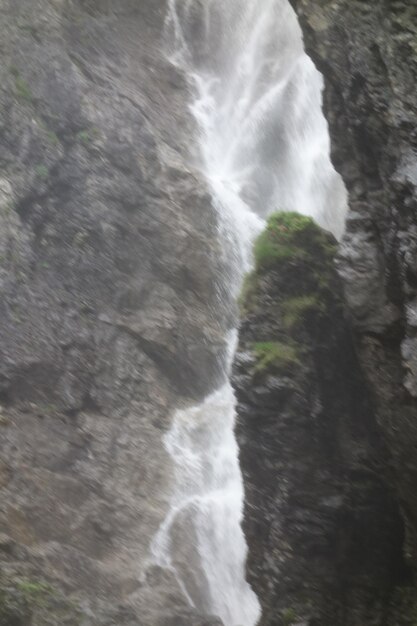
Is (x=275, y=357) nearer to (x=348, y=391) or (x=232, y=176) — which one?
(x=348, y=391)

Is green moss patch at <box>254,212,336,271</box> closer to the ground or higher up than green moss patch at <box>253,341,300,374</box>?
higher up

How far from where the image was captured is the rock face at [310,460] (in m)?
8.16

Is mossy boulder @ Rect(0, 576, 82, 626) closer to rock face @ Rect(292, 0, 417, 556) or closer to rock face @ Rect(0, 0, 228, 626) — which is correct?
rock face @ Rect(0, 0, 228, 626)

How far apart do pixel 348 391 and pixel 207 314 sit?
7711 mm

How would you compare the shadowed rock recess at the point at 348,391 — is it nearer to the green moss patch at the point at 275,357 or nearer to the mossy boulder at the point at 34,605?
the green moss patch at the point at 275,357

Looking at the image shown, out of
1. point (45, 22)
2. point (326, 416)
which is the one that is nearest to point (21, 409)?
point (326, 416)

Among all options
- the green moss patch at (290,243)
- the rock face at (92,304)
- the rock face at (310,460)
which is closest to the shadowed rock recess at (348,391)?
the rock face at (310,460)

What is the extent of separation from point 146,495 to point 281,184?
357 inches

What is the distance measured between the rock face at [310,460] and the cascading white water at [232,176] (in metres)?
3.65

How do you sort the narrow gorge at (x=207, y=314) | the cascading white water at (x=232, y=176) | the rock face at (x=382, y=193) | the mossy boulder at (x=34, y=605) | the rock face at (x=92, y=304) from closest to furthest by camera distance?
the rock face at (x=382, y=193) < the narrow gorge at (x=207, y=314) < the mossy boulder at (x=34, y=605) < the rock face at (x=92, y=304) < the cascading white water at (x=232, y=176)

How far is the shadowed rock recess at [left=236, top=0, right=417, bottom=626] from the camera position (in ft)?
23.6

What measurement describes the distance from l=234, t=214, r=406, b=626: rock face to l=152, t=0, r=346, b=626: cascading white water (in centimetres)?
365

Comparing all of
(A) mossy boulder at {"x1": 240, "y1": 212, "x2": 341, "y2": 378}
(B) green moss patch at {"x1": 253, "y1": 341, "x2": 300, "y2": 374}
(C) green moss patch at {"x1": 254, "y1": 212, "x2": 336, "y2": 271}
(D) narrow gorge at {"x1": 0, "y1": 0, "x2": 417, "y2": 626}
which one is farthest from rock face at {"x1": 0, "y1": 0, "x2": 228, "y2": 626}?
(C) green moss patch at {"x1": 254, "y1": 212, "x2": 336, "y2": 271}

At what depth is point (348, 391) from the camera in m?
8.73
